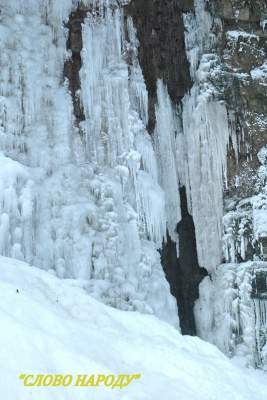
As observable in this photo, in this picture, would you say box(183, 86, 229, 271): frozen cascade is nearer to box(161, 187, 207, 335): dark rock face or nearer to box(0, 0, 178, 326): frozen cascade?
box(161, 187, 207, 335): dark rock face

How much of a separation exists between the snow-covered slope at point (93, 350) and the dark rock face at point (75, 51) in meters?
6.12

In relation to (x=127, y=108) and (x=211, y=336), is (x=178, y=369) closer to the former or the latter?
(x=211, y=336)

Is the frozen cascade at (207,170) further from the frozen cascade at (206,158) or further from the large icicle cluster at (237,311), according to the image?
the large icicle cluster at (237,311)

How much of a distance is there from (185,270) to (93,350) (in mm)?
7934

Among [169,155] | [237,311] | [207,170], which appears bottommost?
[237,311]

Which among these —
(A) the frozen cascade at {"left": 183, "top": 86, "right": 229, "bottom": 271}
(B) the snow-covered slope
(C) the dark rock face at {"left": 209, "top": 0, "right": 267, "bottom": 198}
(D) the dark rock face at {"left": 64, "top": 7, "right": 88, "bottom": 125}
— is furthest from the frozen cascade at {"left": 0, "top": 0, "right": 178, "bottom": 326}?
(B) the snow-covered slope

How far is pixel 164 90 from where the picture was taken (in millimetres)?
12836

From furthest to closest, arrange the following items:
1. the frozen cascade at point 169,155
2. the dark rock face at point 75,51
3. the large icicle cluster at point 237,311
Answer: the frozen cascade at point 169,155
the dark rock face at point 75,51
the large icicle cluster at point 237,311

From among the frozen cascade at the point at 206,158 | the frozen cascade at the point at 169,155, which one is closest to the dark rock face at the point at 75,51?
the frozen cascade at the point at 169,155

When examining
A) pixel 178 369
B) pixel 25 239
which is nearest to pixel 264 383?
pixel 178 369

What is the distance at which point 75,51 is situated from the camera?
12.4 m

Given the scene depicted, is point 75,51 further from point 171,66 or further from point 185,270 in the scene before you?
point 185,270

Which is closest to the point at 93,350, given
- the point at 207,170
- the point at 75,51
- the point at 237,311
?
the point at 237,311

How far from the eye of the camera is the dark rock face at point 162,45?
12.6m
